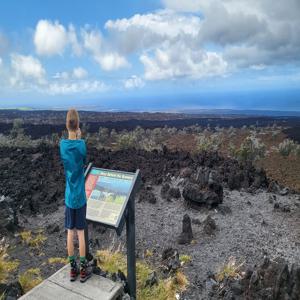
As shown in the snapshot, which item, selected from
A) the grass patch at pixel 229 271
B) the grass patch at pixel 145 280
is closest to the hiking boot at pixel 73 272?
the grass patch at pixel 145 280

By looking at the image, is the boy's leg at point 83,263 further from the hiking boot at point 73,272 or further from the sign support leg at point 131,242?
the sign support leg at point 131,242

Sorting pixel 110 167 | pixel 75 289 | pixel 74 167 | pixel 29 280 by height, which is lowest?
Result: pixel 29 280

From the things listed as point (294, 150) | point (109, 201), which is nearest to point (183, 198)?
point (109, 201)

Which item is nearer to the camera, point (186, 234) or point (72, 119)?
point (72, 119)

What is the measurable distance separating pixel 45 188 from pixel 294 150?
2752 centimetres

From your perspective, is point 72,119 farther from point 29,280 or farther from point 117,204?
point 29,280

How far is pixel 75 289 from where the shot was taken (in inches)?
239

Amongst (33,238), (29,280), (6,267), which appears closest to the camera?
(29,280)

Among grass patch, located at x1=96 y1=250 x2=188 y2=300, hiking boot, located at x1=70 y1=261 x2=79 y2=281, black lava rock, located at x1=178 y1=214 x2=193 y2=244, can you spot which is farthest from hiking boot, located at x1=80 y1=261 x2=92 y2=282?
black lava rock, located at x1=178 y1=214 x2=193 y2=244

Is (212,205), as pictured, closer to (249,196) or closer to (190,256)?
(249,196)

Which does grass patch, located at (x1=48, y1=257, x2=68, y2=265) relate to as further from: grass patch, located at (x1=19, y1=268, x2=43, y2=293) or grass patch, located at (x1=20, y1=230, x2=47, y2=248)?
grass patch, located at (x1=20, y1=230, x2=47, y2=248)

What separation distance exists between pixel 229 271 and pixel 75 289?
3.54 metres

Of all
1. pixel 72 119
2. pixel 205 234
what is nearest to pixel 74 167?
pixel 72 119

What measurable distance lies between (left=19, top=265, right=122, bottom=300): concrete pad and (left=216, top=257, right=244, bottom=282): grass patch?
266cm
